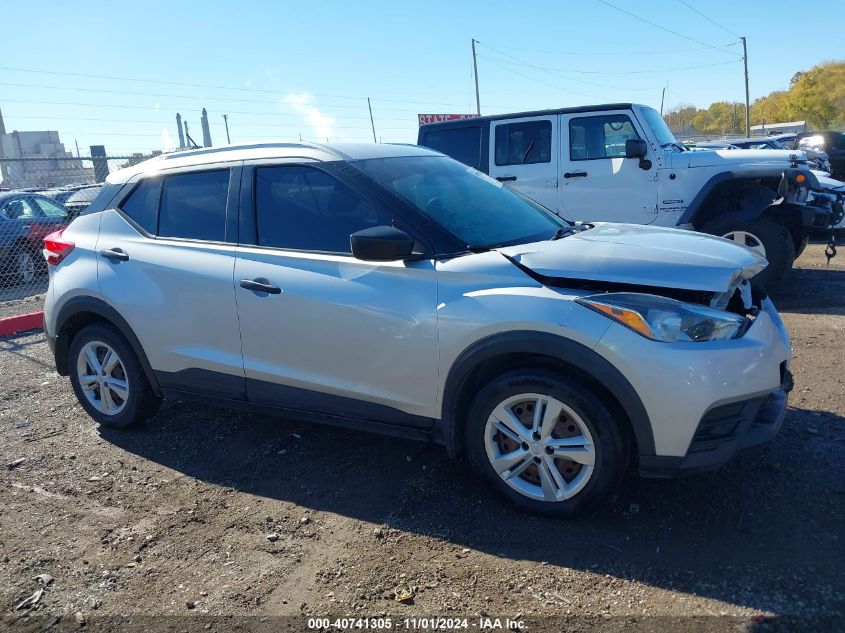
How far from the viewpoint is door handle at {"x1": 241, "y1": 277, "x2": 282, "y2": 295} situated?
12.3 ft

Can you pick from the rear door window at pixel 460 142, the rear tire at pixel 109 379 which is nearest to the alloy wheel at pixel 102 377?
the rear tire at pixel 109 379

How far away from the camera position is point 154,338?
4.29 metres

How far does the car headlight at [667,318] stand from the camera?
292 cm

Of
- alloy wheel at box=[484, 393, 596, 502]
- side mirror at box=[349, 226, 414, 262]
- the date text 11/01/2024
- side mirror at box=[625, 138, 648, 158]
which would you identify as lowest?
the date text 11/01/2024

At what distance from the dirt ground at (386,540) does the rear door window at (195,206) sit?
4.61 feet

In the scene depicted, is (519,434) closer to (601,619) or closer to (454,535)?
(454,535)

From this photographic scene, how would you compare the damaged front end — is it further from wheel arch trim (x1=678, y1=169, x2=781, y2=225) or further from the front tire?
wheel arch trim (x1=678, y1=169, x2=781, y2=225)

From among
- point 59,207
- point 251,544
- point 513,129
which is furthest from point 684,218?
point 59,207

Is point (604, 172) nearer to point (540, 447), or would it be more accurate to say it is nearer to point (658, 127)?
point (658, 127)

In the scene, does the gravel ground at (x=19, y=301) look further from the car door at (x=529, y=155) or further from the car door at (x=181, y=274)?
the car door at (x=529, y=155)

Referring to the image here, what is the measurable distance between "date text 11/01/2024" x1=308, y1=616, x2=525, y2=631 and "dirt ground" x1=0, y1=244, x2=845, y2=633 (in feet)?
0.06

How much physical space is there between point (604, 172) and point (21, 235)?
9.99m

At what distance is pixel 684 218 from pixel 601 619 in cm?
614

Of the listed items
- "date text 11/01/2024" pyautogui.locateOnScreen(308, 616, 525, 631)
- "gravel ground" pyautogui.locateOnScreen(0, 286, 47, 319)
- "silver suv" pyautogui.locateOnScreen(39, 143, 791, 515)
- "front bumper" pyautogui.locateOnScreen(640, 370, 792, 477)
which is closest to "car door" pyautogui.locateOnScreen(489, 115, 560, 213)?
"silver suv" pyautogui.locateOnScreen(39, 143, 791, 515)
